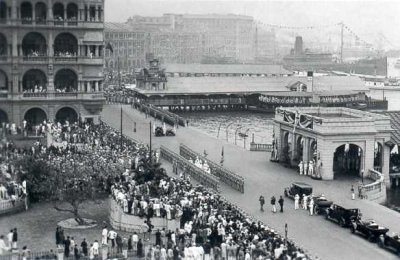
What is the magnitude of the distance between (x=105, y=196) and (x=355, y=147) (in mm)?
25836

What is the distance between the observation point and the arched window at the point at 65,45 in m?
86.1

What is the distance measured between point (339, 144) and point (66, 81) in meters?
38.9

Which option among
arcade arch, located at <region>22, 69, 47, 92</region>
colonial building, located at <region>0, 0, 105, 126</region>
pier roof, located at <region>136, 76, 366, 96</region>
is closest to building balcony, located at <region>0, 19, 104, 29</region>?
colonial building, located at <region>0, 0, 105, 126</region>

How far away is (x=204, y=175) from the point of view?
194ft

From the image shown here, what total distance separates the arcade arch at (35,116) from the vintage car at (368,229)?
49663mm

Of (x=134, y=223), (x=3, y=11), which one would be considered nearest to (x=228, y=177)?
(x=134, y=223)

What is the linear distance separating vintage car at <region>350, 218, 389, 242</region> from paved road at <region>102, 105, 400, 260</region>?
0.44 m

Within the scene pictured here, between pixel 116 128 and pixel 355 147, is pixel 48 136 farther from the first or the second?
pixel 355 147

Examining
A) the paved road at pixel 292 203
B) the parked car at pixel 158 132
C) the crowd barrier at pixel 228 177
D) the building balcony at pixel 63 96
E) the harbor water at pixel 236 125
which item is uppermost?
the building balcony at pixel 63 96

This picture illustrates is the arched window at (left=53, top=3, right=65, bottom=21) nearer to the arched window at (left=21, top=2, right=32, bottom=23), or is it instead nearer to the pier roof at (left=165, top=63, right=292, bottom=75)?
the arched window at (left=21, top=2, right=32, bottom=23)

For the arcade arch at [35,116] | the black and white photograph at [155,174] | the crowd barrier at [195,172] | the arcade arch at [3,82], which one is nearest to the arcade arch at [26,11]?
the black and white photograph at [155,174]

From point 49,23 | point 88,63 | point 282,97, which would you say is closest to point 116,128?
point 88,63

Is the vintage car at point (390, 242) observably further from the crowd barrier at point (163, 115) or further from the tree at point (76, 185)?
the crowd barrier at point (163, 115)

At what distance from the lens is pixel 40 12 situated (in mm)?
85000
